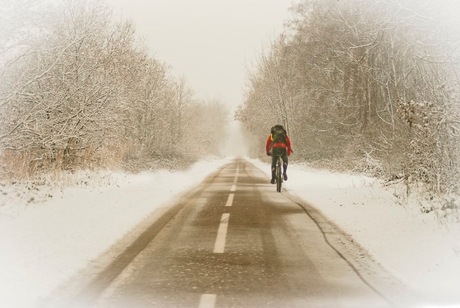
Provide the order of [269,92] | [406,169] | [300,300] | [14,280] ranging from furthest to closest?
[269,92], [406,169], [14,280], [300,300]

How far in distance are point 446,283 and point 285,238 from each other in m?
2.99

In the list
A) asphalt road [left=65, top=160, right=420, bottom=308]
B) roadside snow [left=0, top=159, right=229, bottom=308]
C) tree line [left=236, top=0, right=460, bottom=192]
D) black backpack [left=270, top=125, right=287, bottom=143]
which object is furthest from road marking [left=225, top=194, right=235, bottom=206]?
tree line [left=236, top=0, right=460, bottom=192]

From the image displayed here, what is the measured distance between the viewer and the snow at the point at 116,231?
5.27m

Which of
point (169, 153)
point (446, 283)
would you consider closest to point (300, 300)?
point (446, 283)

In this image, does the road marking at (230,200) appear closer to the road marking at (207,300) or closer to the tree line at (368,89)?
the tree line at (368,89)

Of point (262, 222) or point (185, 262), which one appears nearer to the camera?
point (185, 262)

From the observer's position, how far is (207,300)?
4.57 meters

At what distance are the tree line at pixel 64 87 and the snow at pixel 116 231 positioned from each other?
1699 millimetres

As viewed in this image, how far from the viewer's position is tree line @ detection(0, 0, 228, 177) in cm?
1090

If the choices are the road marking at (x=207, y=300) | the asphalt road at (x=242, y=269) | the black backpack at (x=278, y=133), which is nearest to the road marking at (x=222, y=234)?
the asphalt road at (x=242, y=269)

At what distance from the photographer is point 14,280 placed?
16.8 ft

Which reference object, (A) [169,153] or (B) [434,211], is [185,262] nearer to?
(B) [434,211]

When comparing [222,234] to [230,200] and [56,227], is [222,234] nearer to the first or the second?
[56,227]

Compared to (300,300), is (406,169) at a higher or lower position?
higher
